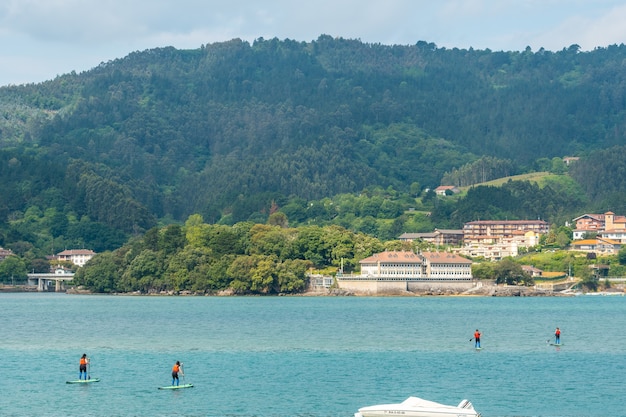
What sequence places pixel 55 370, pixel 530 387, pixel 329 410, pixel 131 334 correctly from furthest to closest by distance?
1. pixel 131 334
2. pixel 55 370
3. pixel 530 387
4. pixel 329 410

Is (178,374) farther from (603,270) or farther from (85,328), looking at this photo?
(603,270)

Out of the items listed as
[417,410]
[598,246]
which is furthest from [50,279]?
[417,410]

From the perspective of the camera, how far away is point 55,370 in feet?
188

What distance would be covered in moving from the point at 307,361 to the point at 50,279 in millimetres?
132388

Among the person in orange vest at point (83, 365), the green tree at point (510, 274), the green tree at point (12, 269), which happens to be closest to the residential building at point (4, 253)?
the green tree at point (12, 269)

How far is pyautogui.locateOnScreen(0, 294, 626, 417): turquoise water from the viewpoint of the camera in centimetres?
4709

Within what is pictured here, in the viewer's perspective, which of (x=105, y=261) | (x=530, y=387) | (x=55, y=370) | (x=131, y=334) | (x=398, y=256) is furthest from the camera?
(x=105, y=261)

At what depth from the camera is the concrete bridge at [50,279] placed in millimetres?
182125

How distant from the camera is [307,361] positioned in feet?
202

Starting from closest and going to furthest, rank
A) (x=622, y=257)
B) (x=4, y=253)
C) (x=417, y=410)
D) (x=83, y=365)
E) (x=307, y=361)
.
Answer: (x=417, y=410) < (x=83, y=365) < (x=307, y=361) < (x=622, y=257) < (x=4, y=253)

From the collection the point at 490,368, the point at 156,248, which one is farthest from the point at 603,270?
the point at 490,368

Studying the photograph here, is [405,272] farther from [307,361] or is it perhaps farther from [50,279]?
[307,361]

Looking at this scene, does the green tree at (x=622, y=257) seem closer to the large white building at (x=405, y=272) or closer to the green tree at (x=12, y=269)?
the large white building at (x=405, y=272)

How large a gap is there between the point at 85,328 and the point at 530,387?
143 feet
